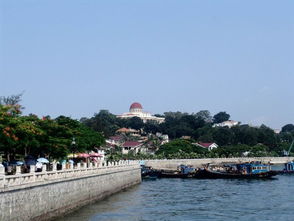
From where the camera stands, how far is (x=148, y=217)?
40.1 meters

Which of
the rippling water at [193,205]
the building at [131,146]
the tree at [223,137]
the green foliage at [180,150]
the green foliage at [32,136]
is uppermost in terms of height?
the tree at [223,137]

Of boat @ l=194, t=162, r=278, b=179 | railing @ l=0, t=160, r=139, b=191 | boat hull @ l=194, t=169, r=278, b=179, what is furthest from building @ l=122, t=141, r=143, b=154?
railing @ l=0, t=160, r=139, b=191

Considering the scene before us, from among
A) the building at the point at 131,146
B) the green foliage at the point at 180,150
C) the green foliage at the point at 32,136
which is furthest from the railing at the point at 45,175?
the building at the point at 131,146

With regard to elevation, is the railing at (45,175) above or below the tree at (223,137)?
below

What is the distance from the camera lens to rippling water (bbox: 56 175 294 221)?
132 feet

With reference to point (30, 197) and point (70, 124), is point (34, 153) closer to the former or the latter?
point (70, 124)

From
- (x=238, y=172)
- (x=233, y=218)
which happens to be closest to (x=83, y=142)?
(x=233, y=218)

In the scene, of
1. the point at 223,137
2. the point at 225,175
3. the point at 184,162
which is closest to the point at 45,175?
the point at 225,175

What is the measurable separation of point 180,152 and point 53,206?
109735 mm

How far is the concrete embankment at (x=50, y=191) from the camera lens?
1078 inches

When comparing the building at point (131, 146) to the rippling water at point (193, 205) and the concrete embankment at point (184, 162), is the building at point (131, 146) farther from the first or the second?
the rippling water at point (193, 205)

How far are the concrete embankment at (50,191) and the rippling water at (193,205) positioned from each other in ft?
2.99

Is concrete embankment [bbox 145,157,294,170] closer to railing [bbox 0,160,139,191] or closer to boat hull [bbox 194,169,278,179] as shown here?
boat hull [bbox 194,169,278,179]

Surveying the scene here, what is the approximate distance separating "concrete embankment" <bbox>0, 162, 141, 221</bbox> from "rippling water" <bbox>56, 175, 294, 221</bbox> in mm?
910
